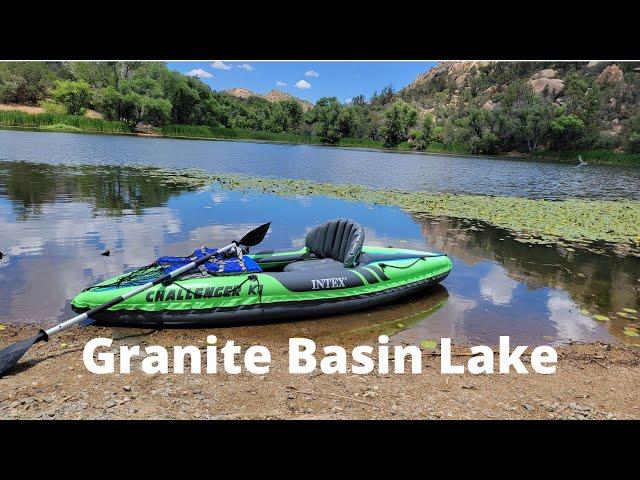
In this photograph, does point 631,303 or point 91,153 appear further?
point 91,153

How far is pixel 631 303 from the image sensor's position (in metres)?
7.73

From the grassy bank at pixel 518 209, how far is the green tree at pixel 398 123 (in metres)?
62.9

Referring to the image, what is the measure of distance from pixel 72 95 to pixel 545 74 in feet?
294

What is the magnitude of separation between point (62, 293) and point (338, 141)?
82.6 meters

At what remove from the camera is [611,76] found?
79250 millimetres

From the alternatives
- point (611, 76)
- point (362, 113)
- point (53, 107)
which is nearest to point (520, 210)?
point (53, 107)

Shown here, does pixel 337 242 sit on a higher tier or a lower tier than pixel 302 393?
higher

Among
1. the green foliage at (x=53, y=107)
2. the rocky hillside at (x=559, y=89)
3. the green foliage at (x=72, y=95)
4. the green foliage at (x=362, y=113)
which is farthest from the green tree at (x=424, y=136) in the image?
the green foliage at (x=53, y=107)

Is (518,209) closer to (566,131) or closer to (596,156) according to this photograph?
(596,156)

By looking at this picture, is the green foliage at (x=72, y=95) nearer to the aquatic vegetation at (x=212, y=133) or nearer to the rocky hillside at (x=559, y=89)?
the aquatic vegetation at (x=212, y=133)

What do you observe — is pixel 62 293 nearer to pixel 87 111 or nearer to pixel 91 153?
pixel 91 153

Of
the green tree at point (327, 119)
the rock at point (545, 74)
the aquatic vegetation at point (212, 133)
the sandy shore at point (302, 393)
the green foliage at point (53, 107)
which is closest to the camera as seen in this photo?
the sandy shore at point (302, 393)

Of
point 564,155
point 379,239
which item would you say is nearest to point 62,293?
point 379,239

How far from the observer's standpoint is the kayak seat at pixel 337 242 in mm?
7199
